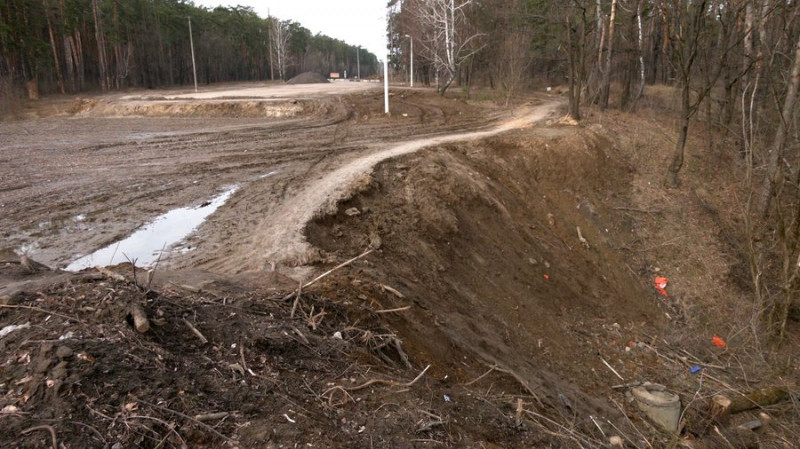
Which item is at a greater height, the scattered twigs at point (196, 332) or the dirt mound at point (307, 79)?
the dirt mound at point (307, 79)

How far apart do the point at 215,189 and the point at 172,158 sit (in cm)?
356

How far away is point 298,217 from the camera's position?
7801 millimetres

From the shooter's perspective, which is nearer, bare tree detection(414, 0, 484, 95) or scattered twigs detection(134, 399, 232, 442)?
scattered twigs detection(134, 399, 232, 442)

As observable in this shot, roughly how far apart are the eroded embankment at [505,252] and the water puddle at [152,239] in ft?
6.75

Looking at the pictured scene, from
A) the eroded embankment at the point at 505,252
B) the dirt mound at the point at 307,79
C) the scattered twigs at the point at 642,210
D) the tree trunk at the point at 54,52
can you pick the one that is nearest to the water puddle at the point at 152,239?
the eroded embankment at the point at 505,252

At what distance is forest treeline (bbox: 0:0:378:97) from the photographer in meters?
34.2

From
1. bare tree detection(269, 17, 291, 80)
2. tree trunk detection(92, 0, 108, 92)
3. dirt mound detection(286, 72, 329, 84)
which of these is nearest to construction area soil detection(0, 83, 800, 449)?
tree trunk detection(92, 0, 108, 92)

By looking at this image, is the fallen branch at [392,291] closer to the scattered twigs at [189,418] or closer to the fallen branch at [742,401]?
the scattered twigs at [189,418]

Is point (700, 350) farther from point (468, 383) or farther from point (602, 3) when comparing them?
point (602, 3)

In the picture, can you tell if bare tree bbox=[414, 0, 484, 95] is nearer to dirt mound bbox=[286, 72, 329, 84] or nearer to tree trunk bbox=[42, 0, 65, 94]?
dirt mound bbox=[286, 72, 329, 84]

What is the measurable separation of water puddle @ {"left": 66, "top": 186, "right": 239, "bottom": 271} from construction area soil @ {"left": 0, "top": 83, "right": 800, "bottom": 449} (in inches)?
10.3

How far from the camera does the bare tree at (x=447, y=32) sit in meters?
27.1

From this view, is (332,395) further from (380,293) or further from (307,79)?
(307,79)

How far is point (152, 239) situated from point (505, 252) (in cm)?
634
